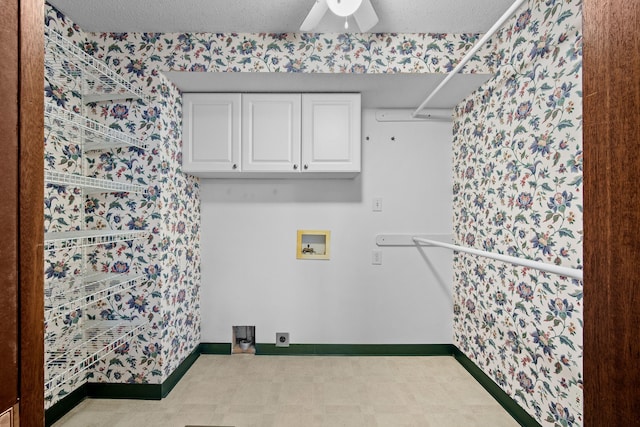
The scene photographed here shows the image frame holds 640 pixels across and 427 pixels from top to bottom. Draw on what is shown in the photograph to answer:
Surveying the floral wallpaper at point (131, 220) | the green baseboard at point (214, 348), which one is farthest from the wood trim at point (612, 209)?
the green baseboard at point (214, 348)

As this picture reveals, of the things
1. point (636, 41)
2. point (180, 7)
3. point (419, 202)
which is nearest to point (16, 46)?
point (636, 41)

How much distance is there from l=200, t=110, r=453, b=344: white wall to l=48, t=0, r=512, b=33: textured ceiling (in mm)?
840

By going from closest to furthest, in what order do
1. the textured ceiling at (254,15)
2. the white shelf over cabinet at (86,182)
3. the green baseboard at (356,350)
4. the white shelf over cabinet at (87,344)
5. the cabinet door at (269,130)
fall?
the white shelf over cabinet at (86,182)
the white shelf over cabinet at (87,344)
the textured ceiling at (254,15)
the cabinet door at (269,130)
the green baseboard at (356,350)

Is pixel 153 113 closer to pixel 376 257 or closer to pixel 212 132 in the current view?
pixel 212 132

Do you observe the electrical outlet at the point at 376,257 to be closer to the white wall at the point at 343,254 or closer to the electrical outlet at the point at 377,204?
the white wall at the point at 343,254

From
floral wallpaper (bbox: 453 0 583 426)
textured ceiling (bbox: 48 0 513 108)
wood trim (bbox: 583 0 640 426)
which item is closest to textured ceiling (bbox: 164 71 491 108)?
textured ceiling (bbox: 48 0 513 108)

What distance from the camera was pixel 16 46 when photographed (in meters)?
0.48

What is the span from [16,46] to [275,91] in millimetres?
2014

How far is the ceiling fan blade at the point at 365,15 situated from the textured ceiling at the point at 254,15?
6.9 inches

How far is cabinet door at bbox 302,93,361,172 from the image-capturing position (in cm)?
237

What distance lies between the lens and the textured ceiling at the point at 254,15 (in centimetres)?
180

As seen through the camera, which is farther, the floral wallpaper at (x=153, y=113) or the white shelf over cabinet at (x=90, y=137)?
the floral wallpaper at (x=153, y=113)

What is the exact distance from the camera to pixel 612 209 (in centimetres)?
47

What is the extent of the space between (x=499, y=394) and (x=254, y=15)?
A: 276 cm
